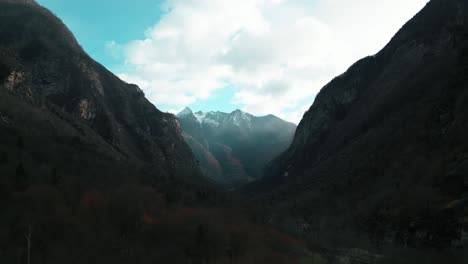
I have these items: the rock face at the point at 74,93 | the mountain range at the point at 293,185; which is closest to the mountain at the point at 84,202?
the mountain range at the point at 293,185

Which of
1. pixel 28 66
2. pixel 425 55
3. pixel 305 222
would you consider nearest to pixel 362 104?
pixel 425 55

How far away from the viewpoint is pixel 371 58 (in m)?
155

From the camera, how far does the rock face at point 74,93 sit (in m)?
115

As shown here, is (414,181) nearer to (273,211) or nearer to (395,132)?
(395,132)

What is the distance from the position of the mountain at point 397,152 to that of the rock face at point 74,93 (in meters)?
59.4

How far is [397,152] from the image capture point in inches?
3017

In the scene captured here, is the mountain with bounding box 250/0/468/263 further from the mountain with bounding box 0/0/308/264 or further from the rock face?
the rock face

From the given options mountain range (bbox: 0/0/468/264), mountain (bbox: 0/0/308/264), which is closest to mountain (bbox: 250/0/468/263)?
mountain range (bbox: 0/0/468/264)

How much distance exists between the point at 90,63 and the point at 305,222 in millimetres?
124292

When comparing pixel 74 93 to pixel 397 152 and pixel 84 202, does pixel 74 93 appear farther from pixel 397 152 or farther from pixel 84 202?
pixel 397 152

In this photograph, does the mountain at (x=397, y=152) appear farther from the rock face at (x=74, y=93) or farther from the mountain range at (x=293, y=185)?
the rock face at (x=74, y=93)

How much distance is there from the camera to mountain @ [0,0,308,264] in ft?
185

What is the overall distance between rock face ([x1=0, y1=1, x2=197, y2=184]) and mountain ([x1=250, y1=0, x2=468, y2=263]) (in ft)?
195

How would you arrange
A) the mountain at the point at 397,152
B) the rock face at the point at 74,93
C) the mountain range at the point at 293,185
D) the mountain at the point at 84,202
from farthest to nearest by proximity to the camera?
the rock face at the point at 74,93
the mountain at the point at 84,202
the mountain range at the point at 293,185
the mountain at the point at 397,152
